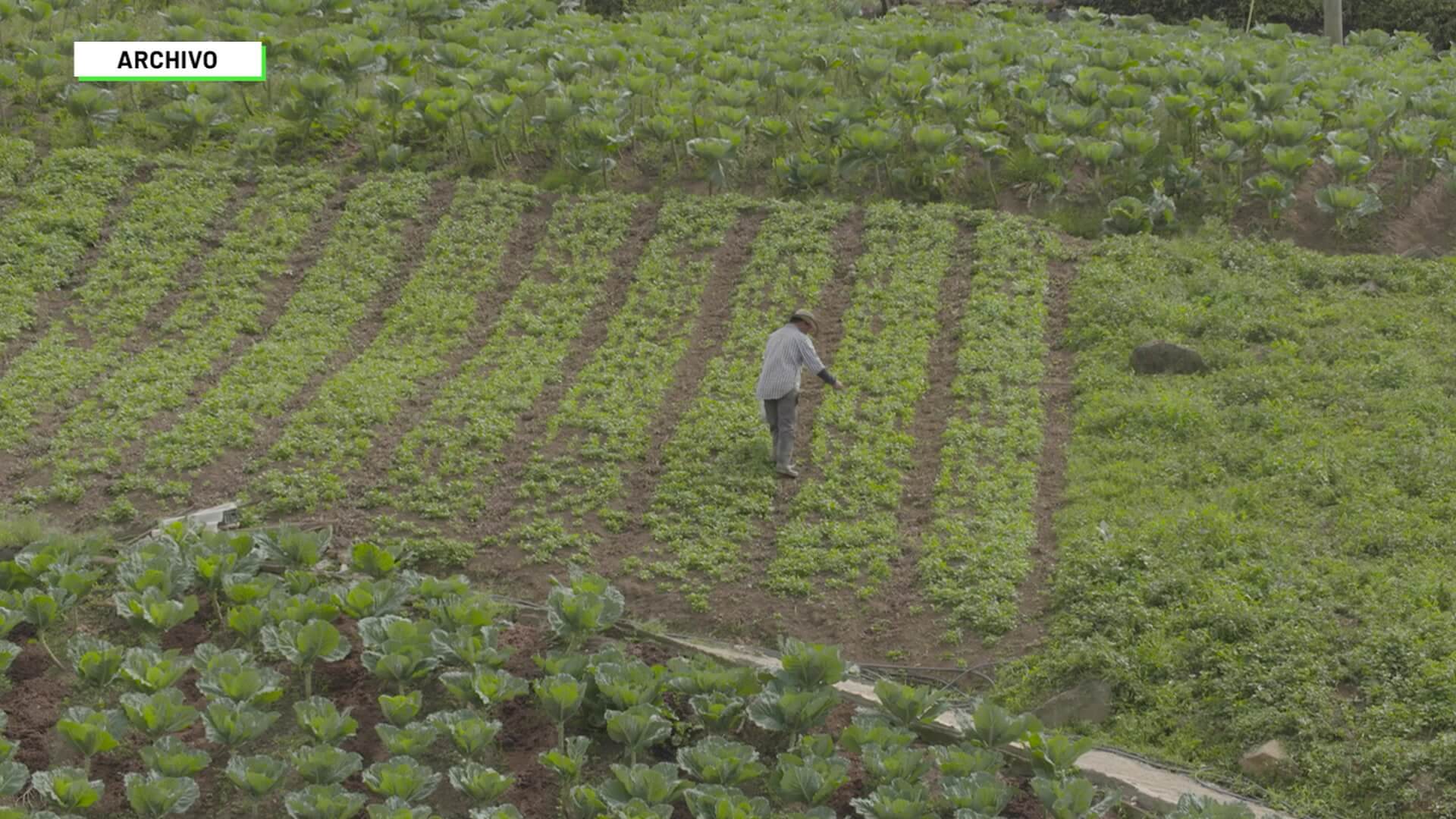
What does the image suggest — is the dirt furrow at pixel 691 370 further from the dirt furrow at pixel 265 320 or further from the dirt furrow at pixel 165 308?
the dirt furrow at pixel 165 308

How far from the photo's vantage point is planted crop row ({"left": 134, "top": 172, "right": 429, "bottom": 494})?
13930 mm

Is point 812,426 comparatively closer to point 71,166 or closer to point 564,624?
point 564,624

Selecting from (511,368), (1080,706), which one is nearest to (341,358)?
(511,368)

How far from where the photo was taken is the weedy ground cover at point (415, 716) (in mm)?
8258

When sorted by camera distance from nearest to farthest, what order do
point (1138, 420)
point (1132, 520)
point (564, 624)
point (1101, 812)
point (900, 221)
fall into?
point (1101, 812)
point (564, 624)
point (1132, 520)
point (1138, 420)
point (900, 221)

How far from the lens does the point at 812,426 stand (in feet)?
46.7

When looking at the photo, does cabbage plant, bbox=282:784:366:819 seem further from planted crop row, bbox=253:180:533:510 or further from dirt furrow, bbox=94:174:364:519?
dirt furrow, bbox=94:174:364:519

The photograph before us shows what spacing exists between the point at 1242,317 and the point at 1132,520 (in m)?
4.19

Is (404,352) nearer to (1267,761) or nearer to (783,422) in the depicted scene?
(783,422)

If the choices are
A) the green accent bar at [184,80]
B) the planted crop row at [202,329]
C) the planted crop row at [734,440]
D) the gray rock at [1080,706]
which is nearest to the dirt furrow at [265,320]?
the planted crop row at [202,329]

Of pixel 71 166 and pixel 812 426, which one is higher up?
pixel 71 166

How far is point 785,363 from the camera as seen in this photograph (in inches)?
516

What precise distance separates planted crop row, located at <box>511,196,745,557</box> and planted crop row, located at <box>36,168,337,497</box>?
366 cm

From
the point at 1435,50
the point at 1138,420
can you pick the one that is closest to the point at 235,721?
the point at 1138,420
